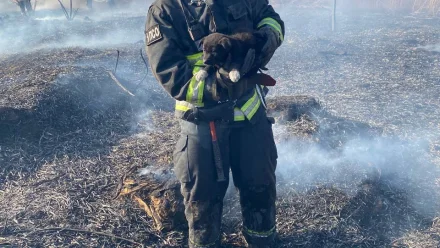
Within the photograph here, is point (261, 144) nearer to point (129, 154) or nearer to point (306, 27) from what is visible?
point (129, 154)

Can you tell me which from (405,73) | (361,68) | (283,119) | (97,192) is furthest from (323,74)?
(97,192)

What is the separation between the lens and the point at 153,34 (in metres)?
2.86

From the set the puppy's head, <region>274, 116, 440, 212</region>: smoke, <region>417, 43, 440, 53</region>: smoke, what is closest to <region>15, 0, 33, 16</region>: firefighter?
<region>417, 43, 440, 53</region>: smoke

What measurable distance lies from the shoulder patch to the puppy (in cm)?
36

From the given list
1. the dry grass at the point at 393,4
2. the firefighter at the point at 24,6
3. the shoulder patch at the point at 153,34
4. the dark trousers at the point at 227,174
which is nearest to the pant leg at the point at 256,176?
the dark trousers at the point at 227,174

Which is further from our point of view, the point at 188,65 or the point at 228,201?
the point at 228,201

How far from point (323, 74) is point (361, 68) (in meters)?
0.94

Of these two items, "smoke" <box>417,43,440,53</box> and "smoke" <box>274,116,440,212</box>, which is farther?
"smoke" <box>417,43,440,53</box>

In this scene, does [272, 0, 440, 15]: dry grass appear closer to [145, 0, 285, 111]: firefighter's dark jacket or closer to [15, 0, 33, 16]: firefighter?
[15, 0, 33, 16]: firefighter

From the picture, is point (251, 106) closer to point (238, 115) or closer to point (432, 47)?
point (238, 115)

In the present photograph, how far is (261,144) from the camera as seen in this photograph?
10.0 ft

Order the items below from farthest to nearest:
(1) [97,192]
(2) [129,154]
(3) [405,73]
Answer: (3) [405,73], (2) [129,154], (1) [97,192]

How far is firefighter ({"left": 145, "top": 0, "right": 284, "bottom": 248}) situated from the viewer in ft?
9.31

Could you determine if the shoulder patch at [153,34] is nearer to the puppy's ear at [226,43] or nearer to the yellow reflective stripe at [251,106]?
the puppy's ear at [226,43]
